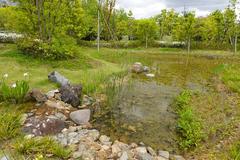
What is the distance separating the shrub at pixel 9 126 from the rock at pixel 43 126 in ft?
0.51

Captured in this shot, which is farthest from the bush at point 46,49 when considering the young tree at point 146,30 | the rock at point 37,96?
the young tree at point 146,30

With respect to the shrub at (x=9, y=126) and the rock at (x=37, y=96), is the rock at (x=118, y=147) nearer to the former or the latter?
the shrub at (x=9, y=126)

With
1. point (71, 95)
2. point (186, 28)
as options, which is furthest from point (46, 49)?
point (186, 28)

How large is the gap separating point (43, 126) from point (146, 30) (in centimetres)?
2307

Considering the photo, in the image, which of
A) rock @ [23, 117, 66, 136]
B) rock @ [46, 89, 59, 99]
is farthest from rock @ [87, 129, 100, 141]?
rock @ [46, 89, 59, 99]

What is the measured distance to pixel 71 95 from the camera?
21.1ft

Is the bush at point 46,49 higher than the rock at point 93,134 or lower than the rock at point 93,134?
higher

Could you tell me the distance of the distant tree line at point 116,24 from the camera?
1176 centimetres

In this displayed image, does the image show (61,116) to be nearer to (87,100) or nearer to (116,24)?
(87,100)

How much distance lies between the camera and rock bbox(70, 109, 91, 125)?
18.3 ft

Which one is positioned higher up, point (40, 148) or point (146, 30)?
point (146, 30)

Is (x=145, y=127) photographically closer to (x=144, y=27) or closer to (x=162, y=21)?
(x=144, y=27)

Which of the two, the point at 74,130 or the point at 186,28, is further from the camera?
the point at 186,28

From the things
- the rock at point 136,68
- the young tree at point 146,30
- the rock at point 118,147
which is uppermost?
the young tree at point 146,30
